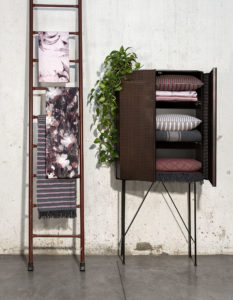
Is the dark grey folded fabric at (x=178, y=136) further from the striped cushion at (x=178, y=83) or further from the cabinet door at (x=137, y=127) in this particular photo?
the striped cushion at (x=178, y=83)

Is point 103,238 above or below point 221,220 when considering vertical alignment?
below

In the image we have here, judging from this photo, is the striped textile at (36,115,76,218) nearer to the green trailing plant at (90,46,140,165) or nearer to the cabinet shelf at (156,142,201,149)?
the green trailing plant at (90,46,140,165)

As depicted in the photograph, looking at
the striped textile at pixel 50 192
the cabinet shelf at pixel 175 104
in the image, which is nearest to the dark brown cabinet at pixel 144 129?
the cabinet shelf at pixel 175 104

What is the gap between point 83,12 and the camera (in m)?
2.81

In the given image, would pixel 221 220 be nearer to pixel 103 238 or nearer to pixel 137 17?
pixel 103 238

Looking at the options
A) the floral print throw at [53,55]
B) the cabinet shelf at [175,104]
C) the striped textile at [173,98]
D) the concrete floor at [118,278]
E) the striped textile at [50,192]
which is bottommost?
the concrete floor at [118,278]

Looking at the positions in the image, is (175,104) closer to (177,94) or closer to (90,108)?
(177,94)

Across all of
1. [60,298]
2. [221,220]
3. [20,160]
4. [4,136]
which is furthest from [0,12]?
[221,220]

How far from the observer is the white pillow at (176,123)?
2.46 m

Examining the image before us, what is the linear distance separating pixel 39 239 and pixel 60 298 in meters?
0.86

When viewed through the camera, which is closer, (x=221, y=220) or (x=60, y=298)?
(x=60, y=298)

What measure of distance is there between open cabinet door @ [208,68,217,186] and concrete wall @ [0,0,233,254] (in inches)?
17.1

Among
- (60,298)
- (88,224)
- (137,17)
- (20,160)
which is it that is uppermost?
(137,17)

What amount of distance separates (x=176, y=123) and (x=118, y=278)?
1.33 metres
